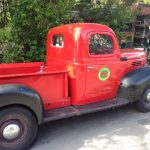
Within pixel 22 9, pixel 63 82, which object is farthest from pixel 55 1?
pixel 63 82

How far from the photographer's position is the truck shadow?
13.7 ft

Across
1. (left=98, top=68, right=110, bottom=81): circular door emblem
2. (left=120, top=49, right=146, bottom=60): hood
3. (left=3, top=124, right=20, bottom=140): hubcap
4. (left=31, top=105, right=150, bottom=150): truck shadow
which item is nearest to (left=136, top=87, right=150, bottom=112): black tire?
(left=31, top=105, right=150, bottom=150): truck shadow

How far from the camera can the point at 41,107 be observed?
4.00 m

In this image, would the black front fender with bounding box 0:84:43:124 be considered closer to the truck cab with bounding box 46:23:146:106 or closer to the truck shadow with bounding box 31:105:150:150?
the truck shadow with bounding box 31:105:150:150

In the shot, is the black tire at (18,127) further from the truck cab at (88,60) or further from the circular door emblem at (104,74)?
the circular door emblem at (104,74)

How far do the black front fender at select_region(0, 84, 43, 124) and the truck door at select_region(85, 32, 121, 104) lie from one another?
1.06 meters

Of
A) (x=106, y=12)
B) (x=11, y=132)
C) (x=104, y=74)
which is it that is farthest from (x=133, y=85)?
(x=106, y=12)

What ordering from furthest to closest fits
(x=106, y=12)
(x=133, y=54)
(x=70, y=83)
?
(x=106, y=12) < (x=133, y=54) < (x=70, y=83)

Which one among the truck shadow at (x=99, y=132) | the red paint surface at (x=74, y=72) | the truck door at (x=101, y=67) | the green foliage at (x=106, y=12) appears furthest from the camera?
the green foliage at (x=106, y=12)

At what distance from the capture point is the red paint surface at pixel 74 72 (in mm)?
4281

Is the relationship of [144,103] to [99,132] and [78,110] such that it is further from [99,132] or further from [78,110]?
[78,110]

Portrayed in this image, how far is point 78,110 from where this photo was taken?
4508 mm

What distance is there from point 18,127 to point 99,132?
1.45m

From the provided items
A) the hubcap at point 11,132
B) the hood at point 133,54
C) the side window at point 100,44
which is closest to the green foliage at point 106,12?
the hood at point 133,54
